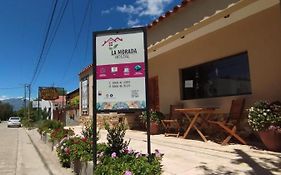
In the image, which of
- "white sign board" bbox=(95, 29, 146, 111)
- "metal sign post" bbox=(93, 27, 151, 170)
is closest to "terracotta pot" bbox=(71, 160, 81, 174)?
"metal sign post" bbox=(93, 27, 151, 170)

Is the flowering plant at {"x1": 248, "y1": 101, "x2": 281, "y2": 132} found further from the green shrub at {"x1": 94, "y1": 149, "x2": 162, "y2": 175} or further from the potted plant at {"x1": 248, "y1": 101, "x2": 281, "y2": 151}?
the green shrub at {"x1": 94, "y1": 149, "x2": 162, "y2": 175}

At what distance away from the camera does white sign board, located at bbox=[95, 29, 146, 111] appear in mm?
4703

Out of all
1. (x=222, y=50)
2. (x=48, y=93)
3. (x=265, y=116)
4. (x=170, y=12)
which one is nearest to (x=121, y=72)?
(x=265, y=116)

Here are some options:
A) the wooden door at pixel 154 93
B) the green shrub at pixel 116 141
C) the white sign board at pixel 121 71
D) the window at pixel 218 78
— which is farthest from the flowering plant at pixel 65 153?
the wooden door at pixel 154 93

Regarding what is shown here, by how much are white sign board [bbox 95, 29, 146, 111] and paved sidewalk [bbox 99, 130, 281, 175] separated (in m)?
1.21

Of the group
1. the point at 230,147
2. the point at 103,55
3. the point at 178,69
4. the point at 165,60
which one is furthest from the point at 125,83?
the point at 165,60

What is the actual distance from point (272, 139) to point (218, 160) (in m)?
1.20

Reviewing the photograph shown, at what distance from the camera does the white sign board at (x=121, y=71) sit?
15.4 ft

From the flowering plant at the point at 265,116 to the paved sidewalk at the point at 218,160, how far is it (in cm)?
48

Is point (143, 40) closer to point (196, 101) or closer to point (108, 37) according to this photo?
point (108, 37)

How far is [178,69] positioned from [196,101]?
4.67ft

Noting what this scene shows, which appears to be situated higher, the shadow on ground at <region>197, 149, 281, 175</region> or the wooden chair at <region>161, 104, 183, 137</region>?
the wooden chair at <region>161, 104, 183, 137</region>

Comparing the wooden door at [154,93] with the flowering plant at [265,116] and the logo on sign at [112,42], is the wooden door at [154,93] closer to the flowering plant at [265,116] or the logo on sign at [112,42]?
the flowering plant at [265,116]

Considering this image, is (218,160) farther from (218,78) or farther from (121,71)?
(218,78)
